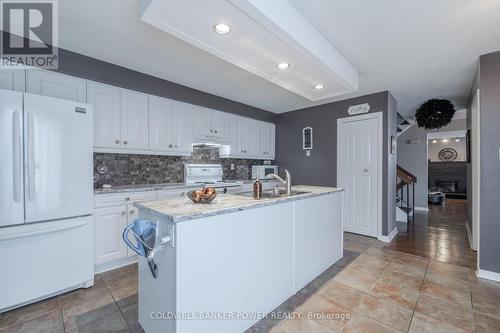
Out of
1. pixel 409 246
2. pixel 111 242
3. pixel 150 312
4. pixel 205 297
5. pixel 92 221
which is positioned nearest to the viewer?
pixel 205 297

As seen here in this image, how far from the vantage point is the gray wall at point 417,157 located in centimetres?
624

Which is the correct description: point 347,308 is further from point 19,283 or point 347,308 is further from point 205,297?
point 19,283

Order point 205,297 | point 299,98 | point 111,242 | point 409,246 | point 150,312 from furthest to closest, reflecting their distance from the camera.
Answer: point 299,98 < point 409,246 < point 111,242 < point 150,312 < point 205,297

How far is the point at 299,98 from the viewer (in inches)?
163

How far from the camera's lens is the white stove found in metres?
3.67

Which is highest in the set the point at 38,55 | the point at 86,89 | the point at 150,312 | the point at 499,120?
the point at 38,55

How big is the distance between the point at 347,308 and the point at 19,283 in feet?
9.06

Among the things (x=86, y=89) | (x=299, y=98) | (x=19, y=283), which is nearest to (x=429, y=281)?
(x=299, y=98)

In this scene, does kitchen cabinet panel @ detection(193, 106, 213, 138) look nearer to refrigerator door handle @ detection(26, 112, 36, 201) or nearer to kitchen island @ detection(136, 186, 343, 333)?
refrigerator door handle @ detection(26, 112, 36, 201)

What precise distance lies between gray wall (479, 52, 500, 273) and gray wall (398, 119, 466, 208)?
4.30 m

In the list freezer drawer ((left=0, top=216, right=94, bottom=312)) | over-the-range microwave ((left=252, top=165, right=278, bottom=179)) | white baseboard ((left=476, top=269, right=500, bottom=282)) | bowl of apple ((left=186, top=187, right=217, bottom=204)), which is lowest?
white baseboard ((left=476, top=269, right=500, bottom=282))

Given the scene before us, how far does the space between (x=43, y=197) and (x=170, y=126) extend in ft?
5.82

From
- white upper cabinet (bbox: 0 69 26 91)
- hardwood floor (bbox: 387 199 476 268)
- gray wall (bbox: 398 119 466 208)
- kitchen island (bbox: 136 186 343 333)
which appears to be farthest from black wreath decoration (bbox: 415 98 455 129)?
white upper cabinet (bbox: 0 69 26 91)

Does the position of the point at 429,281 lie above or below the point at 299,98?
below
